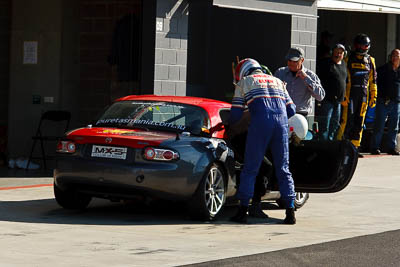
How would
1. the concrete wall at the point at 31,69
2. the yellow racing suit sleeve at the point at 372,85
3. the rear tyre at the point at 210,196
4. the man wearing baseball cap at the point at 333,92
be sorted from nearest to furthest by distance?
the rear tyre at the point at 210,196
the concrete wall at the point at 31,69
the man wearing baseball cap at the point at 333,92
the yellow racing suit sleeve at the point at 372,85

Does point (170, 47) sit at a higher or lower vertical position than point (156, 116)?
higher

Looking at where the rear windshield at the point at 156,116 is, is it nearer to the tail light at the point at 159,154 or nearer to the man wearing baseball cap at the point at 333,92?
the tail light at the point at 159,154

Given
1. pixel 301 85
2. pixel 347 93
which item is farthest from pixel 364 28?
pixel 301 85

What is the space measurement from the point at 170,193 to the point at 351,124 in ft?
29.7

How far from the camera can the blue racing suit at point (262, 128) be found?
1025cm

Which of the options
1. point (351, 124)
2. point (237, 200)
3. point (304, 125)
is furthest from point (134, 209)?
point (351, 124)

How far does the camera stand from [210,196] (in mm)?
10391

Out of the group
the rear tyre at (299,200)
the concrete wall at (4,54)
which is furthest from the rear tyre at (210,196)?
the concrete wall at (4,54)

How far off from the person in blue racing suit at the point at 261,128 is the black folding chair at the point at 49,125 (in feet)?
18.5

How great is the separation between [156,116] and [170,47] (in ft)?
14.4

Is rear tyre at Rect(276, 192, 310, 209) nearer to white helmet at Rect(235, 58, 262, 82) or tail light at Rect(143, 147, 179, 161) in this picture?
white helmet at Rect(235, 58, 262, 82)

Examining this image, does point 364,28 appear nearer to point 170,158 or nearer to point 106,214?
point 106,214

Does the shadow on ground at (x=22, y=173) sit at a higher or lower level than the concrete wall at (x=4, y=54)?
lower

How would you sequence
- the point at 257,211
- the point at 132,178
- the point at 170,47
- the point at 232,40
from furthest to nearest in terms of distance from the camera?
the point at 232,40
the point at 170,47
the point at 257,211
the point at 132,178
